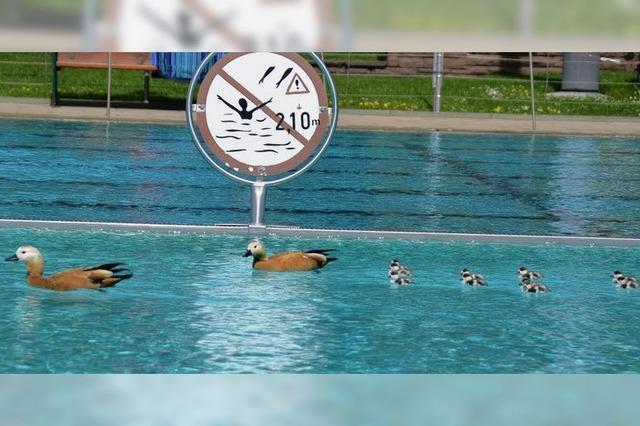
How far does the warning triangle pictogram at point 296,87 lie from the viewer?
800 centimetres

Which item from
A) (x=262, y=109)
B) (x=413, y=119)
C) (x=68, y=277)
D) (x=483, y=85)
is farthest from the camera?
(x=483, y=85)

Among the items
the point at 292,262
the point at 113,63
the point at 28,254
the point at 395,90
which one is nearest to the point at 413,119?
the point at 395,90

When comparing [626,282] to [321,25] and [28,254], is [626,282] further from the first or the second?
[321,25]

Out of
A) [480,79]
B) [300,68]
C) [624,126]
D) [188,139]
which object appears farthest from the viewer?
[480,79]

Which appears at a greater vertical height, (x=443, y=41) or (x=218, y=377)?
(x=443, y=41)

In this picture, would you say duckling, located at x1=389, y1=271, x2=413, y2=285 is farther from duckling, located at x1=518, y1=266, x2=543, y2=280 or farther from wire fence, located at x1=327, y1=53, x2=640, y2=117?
wire fence, located at x1=327, y1=53, x2=640, y2=117

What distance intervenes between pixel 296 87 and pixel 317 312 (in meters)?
2.51

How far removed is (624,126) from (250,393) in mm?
15674

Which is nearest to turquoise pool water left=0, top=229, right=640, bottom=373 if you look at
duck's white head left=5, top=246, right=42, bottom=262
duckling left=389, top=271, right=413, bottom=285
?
duckling left=389, top=271, right=413, bottom=285

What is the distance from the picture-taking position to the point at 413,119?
1873cm

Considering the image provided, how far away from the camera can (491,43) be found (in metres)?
1.31

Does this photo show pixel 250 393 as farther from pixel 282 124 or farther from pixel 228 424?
pixel 282 124

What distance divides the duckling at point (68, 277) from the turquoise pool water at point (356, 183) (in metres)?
2.97

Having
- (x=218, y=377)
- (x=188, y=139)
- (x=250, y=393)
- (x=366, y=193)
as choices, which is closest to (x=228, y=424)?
(x=250, y=393)
